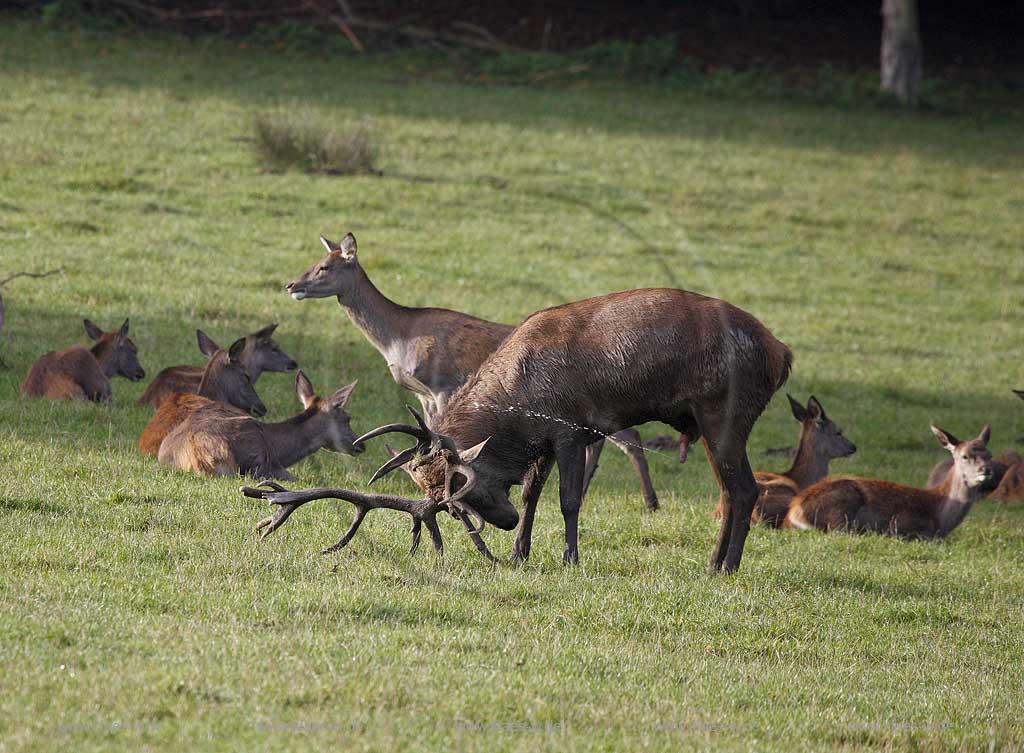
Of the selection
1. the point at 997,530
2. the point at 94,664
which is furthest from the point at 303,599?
the point at 997,530

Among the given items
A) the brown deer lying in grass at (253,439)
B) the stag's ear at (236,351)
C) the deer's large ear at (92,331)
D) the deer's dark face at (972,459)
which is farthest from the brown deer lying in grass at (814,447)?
the deer's large ear at (92,331)

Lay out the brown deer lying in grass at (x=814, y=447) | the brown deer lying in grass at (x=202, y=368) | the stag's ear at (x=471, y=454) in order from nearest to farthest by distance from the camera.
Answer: the stag's ear at (x=471, y=454) < the brown deer lying in grass at (x=202, y=368) < the brown deer lying in grass at (x=814, y=447)

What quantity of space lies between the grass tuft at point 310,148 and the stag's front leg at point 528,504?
41.0ft

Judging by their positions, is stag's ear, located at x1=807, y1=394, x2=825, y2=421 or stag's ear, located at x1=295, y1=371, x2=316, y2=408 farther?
stag's ear, located at x1=807, y1=394, x2=825, y2=421

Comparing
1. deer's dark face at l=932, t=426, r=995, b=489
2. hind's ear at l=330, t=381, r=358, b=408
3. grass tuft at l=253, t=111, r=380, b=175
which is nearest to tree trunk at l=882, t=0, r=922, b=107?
grass tuft at l=253, t=111, r=380, b=175

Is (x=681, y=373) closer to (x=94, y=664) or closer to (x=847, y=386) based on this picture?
(x=94, y=664)

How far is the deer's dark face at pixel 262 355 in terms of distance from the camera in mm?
12031

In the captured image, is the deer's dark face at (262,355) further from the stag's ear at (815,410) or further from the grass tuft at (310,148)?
the grass tuft at (310,148)

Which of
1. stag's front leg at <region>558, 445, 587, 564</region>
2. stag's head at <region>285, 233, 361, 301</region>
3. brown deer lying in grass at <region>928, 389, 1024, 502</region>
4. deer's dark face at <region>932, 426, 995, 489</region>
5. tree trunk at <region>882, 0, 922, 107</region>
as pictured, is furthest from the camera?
tree trunk at <region>882, 0, 922, 107</region>

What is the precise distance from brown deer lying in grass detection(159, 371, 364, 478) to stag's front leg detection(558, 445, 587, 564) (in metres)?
1.38

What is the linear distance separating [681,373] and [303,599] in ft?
8.97

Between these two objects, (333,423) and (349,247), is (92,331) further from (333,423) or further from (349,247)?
(333,423)

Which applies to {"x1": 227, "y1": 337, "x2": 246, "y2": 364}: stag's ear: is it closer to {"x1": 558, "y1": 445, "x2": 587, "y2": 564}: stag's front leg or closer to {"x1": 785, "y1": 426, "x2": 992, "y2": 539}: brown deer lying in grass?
{"x1": 558, "y1": 445, "x2": 587, "y2": 564}: stag's front leg

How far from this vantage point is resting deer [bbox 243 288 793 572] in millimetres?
8188
